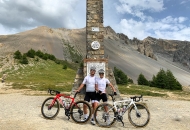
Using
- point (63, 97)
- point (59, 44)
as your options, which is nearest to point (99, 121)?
point (63, 97)

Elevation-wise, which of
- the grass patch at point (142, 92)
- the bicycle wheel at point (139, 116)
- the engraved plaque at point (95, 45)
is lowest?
the bicycle wheel at point (139, 116)

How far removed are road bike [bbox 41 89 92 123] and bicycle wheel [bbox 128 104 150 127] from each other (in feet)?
5.24

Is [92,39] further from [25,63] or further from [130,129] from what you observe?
[25,63]

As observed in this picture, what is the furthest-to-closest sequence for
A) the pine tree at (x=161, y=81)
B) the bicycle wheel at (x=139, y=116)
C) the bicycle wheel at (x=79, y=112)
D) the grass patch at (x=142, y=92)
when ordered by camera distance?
1. the pine tree at (x=161, y=81)
2. the grass patch at (x=142, y=92)
3. the bicycle wheel at (x=79, y=112)
4. the bicycle wheel at (x=139, y=116)

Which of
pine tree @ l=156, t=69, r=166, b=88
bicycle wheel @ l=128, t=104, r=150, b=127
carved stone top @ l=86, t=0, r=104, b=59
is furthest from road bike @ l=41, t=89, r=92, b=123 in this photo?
pine tree @ l=156, t=69, r=166, b=88

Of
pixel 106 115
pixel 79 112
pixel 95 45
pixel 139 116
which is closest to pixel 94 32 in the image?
pixel 95 45

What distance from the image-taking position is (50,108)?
28.1 feet

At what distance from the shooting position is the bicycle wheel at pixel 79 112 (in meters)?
8.07

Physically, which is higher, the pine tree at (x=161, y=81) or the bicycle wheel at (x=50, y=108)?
the pine tree at (x=161, y=81)

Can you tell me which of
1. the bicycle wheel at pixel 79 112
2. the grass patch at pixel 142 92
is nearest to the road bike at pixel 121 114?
the bicycle wheel at pixel 79 112

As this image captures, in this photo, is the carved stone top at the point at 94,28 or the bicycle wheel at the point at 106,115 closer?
the bicycle wheel at the point at 106,115

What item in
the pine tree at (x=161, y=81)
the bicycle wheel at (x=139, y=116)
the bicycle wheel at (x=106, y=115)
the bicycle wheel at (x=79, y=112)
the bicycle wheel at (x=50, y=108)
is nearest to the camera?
the bicycle wheel at (x=139, y=116)

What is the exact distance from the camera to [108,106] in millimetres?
8039

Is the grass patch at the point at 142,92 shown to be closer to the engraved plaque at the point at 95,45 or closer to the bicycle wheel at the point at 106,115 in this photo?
the engraved plaque at the point at 95,45
